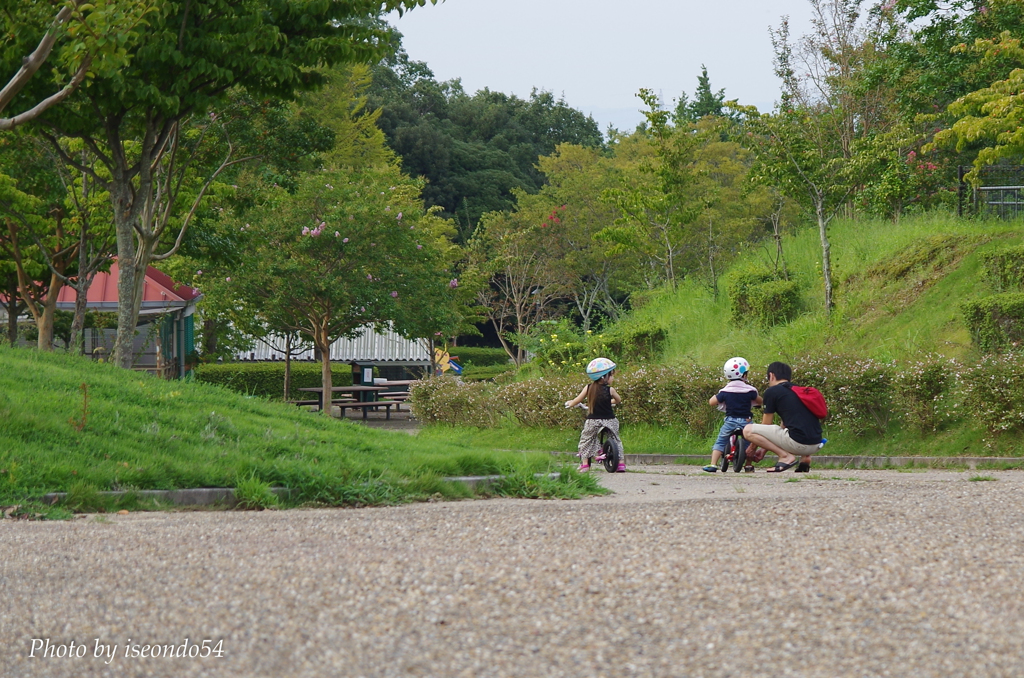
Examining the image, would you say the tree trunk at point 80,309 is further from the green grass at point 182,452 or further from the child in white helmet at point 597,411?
the child in white helmet at point 597,411

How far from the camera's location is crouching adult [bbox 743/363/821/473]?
35.4 ft

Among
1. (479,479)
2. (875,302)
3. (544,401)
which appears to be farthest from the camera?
(875,302)

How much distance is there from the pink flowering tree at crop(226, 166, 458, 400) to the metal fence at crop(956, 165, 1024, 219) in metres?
12.4

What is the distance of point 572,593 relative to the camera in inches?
174

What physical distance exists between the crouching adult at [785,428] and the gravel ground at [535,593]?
3899mm

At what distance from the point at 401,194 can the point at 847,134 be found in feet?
53.0

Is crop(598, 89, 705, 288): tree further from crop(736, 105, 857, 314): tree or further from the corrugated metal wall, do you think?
the corrugated metal wall

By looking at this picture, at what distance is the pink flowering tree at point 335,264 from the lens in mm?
23359

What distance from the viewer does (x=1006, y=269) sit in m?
15.7

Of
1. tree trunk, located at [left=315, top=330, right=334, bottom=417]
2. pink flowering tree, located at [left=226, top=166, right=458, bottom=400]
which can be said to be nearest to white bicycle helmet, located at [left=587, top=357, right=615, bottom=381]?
pink flowering tree, located at [left=226, top=166, right=458, bottom=400]

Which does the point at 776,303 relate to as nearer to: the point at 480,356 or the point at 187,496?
the point at 187,496

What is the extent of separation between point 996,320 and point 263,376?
21.5 m

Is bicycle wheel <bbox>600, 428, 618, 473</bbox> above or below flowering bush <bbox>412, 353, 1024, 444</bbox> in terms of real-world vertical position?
below

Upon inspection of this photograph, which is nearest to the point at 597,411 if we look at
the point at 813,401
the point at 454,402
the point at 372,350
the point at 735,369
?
the point at 735,369
